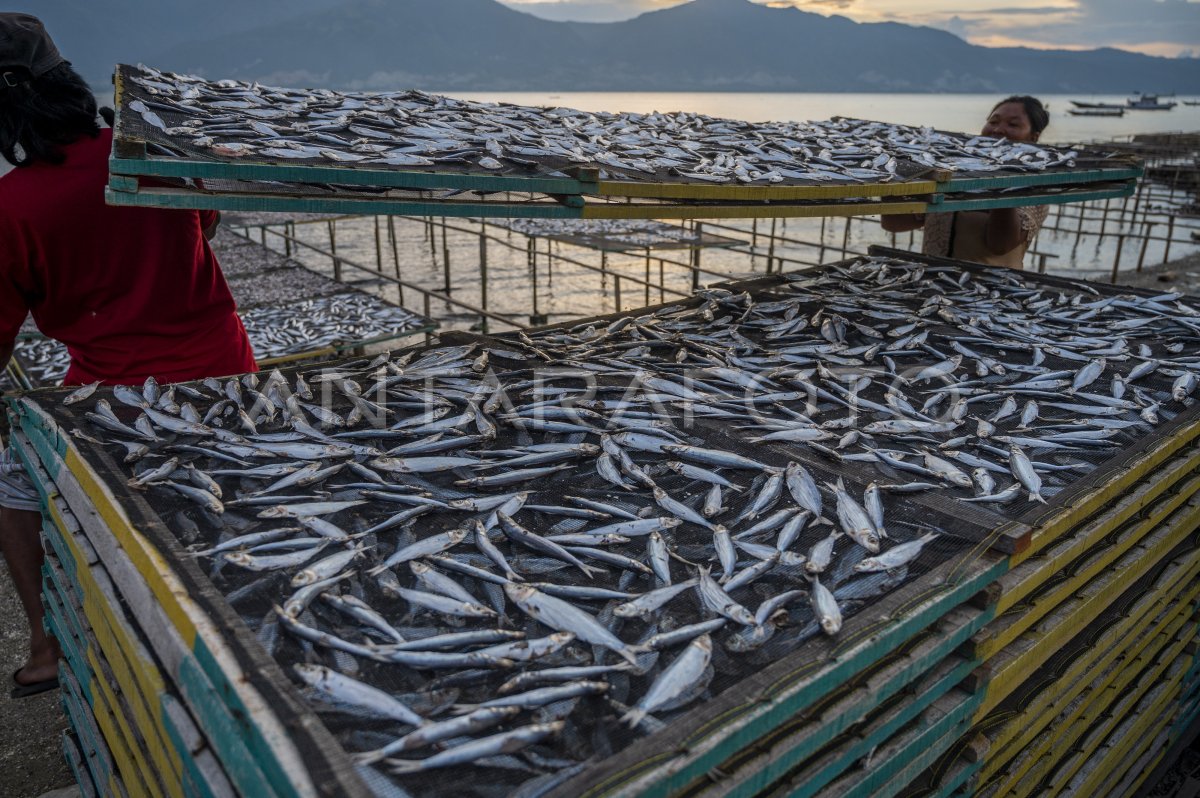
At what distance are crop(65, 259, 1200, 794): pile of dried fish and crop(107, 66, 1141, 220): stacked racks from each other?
2.89 feet

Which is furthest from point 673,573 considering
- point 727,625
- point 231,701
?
point 231,701

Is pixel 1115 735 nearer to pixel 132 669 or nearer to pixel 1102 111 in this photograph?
pixel 132 669

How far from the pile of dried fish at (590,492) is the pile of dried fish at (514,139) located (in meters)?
1.08

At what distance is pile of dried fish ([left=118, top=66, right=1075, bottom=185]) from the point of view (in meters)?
3.57

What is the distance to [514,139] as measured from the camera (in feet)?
14.1

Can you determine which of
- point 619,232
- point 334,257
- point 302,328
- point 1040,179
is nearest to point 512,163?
point 1040,179

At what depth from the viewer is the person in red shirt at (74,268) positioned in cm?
327

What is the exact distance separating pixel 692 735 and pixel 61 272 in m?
3.68

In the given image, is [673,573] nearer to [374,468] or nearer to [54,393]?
[374,468]

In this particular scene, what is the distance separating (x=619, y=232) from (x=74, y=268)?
14.9m

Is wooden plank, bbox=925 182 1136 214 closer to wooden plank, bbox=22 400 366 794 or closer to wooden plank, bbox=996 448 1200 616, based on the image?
wooden plank, bbox=996 448 1200 616

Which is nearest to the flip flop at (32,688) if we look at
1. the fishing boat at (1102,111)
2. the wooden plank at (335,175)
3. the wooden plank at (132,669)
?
the wooden plank at (132,669)

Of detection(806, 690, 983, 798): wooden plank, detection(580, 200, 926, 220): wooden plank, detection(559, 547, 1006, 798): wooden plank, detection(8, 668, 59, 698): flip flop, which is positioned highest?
detection(580, 200, 926, 220): wooden plank

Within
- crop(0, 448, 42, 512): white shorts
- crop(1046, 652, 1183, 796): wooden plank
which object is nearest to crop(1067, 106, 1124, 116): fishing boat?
crop(1046, 652, 1183, 796): wooden plank
